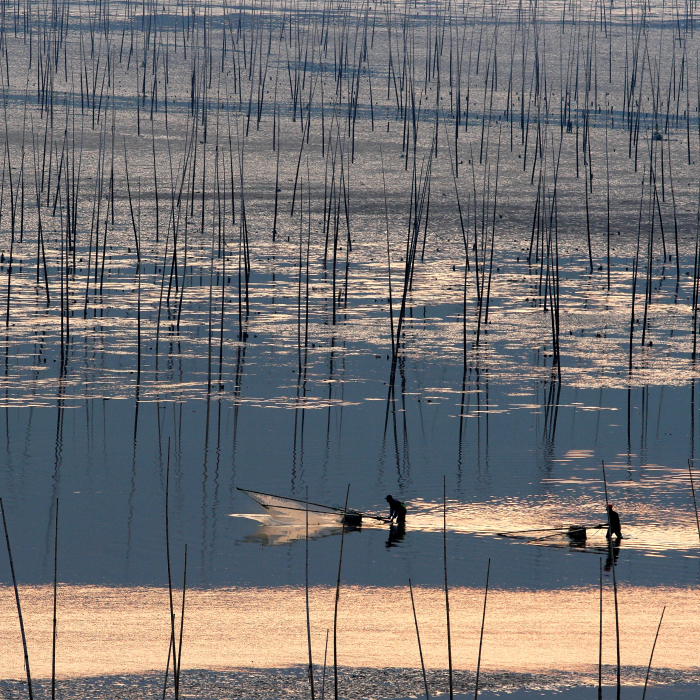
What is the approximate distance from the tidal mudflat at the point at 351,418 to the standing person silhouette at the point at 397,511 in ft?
0.69

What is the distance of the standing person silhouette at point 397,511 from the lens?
48.0 feet

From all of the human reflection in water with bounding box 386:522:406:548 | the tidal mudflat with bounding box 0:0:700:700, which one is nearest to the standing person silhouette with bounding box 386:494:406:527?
the human reflection in water with bounding box 386:522:406:548

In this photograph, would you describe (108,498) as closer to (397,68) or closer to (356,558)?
(356,558)

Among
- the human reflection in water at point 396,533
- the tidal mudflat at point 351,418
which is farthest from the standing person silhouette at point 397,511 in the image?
the tidal mudflat at point 351,418

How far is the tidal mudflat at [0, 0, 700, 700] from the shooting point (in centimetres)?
1177

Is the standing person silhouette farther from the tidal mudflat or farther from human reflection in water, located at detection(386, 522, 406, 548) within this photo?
the tidal mudflat

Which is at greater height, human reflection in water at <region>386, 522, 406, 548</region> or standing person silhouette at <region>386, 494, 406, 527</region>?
standing person silhouette at <region>386, 494, 406, 527</region>

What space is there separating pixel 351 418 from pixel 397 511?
4484 millimetres

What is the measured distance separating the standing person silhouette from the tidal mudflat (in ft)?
0.69

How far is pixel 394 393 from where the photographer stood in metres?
20.2

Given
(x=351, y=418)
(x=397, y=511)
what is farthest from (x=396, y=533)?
(x=351, y=418)

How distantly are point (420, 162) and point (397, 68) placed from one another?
10.1 metres

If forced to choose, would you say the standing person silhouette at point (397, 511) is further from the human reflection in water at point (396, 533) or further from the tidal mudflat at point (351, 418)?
the tidal mudflat at point (351, 418)

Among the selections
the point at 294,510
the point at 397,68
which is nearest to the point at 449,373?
the point at 294,510
